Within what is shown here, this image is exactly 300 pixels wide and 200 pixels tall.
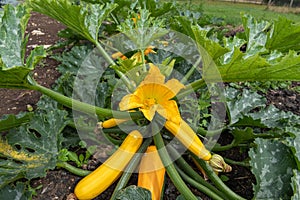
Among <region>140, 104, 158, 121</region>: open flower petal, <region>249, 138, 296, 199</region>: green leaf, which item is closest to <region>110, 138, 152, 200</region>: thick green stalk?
<region>140, 104, 158, 121</region>: open flower petal

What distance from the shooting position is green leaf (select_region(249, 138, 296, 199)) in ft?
5.13

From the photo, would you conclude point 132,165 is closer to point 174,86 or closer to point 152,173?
point 152,173

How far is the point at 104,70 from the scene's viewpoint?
245cm

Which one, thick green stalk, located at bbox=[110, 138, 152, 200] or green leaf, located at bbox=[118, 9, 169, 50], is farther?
green leaf, located at bbox=[118, 9, 169, 50]

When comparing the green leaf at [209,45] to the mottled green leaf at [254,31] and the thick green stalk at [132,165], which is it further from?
the thick green stalk at [132,165]

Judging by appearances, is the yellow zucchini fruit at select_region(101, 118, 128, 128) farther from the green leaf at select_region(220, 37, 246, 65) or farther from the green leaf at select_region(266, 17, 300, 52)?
the green leaf at select_region(266, 17, 300, 52)

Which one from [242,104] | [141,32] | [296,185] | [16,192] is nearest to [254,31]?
[242,104]

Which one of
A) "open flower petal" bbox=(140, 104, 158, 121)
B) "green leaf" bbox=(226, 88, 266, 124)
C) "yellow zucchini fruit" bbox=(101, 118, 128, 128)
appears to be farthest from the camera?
"green leaf" bbox=(226, 88, 266, 124)

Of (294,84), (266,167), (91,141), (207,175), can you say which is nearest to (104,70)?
(91,141)

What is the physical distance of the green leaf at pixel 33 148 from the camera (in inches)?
63.8

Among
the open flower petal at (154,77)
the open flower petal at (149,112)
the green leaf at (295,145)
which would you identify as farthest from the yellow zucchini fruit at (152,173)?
the green leaf at (295,145)

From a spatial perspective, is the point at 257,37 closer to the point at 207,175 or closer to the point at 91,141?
the point at 207,175

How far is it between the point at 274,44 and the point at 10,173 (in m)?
1.35

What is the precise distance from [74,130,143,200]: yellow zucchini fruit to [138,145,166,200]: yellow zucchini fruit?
0.07 metres
